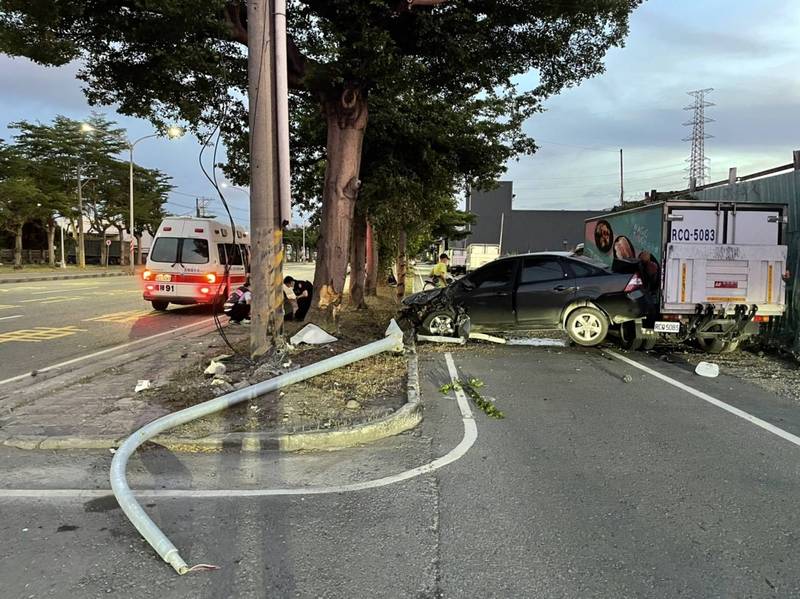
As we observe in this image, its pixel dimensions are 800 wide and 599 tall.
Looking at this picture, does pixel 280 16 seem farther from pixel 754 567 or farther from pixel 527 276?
pixel 754 567

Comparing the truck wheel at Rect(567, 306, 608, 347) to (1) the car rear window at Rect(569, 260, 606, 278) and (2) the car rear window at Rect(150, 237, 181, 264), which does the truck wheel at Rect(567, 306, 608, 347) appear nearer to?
(1) the car rear window at Rect(569, 260, 606, 278)

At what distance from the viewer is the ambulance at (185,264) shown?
14867mm

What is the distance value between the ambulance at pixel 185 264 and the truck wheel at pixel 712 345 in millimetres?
10101

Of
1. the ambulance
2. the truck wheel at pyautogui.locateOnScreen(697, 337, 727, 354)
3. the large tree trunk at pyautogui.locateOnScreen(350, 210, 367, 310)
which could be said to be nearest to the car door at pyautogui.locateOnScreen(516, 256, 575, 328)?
the truck wheel at pyautogui.locateOnScreen(697, 337, 727, 354)

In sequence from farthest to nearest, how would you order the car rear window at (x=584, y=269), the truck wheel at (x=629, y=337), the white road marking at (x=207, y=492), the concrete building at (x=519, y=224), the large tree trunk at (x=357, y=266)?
the concrete building at (x=519, y=224) < the large tree trunk at (x=357, y=266) < the car rear window at (x=584, y=269) < the truck wheel at (x=629, y=337) < the white road marking at (x=207, y=492)

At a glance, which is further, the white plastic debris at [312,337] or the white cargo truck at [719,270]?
the white cargo truck at [719,270]

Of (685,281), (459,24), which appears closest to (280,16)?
(459,24)

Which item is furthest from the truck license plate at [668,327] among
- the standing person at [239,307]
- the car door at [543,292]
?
the standing person at [239,307]

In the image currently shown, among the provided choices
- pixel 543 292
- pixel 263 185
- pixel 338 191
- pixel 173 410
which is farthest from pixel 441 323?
pixel 173 410

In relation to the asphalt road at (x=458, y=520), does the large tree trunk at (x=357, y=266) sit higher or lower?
higher

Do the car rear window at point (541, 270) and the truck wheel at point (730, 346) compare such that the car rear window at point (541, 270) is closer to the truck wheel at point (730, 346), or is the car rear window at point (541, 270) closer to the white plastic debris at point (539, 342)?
the white plastic debris at point (539, 342)

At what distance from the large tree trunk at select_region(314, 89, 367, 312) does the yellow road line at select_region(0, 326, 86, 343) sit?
203 inches

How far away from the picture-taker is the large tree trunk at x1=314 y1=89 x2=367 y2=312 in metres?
9.92

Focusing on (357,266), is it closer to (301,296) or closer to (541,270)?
(301,296)
